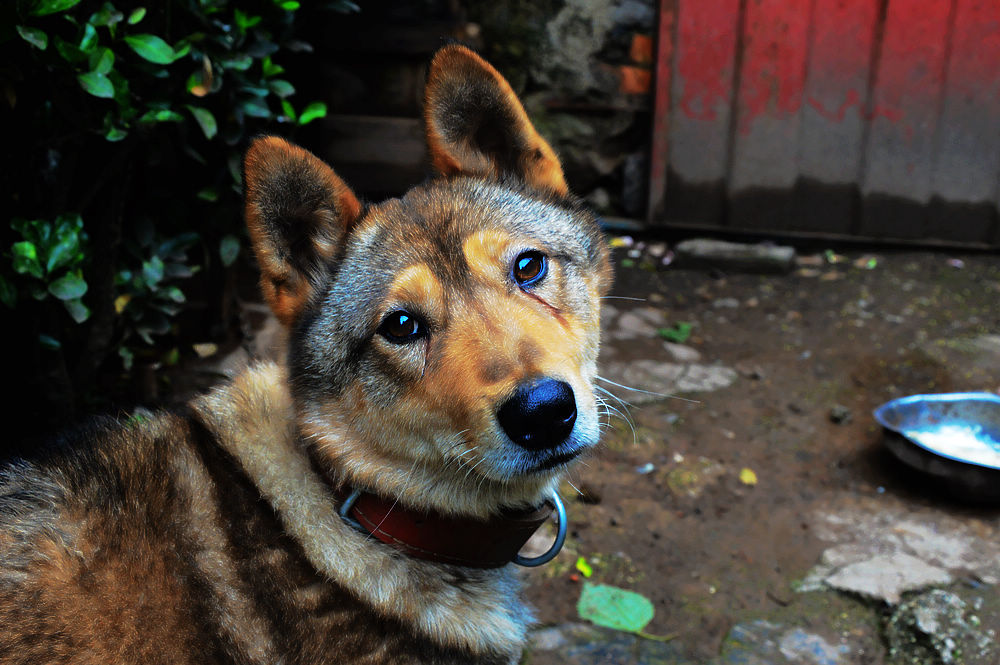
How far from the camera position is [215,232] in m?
4.51

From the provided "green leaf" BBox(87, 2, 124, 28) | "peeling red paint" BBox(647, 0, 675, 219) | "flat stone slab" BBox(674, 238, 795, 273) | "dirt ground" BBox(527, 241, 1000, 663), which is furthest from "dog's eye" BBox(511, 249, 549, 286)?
"peeling red paint" BBox(647, 0, 675, 219)

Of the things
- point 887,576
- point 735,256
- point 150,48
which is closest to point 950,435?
point 887,576

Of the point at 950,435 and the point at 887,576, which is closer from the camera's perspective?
the point at 887,576

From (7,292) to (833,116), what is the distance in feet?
19.5

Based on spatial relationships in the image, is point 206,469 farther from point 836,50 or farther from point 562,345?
point 836,50

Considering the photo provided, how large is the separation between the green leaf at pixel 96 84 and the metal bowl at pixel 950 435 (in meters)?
3.81

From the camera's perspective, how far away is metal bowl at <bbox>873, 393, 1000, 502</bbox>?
3.85 metres

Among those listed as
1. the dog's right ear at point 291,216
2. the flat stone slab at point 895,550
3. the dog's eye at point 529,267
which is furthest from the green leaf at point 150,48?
the flat stone slab at point 895,550

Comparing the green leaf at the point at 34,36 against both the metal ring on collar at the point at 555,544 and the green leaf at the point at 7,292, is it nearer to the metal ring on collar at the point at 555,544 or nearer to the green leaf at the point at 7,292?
the green leaf at the point at 7,292

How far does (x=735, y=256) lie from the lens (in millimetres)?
6766

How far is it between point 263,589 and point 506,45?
5776 millimetres

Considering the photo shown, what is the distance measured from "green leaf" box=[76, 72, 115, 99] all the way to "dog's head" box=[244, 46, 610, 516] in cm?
101

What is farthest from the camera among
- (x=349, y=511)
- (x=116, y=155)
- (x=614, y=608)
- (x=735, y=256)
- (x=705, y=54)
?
(x=735, y=256)

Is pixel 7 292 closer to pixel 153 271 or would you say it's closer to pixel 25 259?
pixel 25 259
